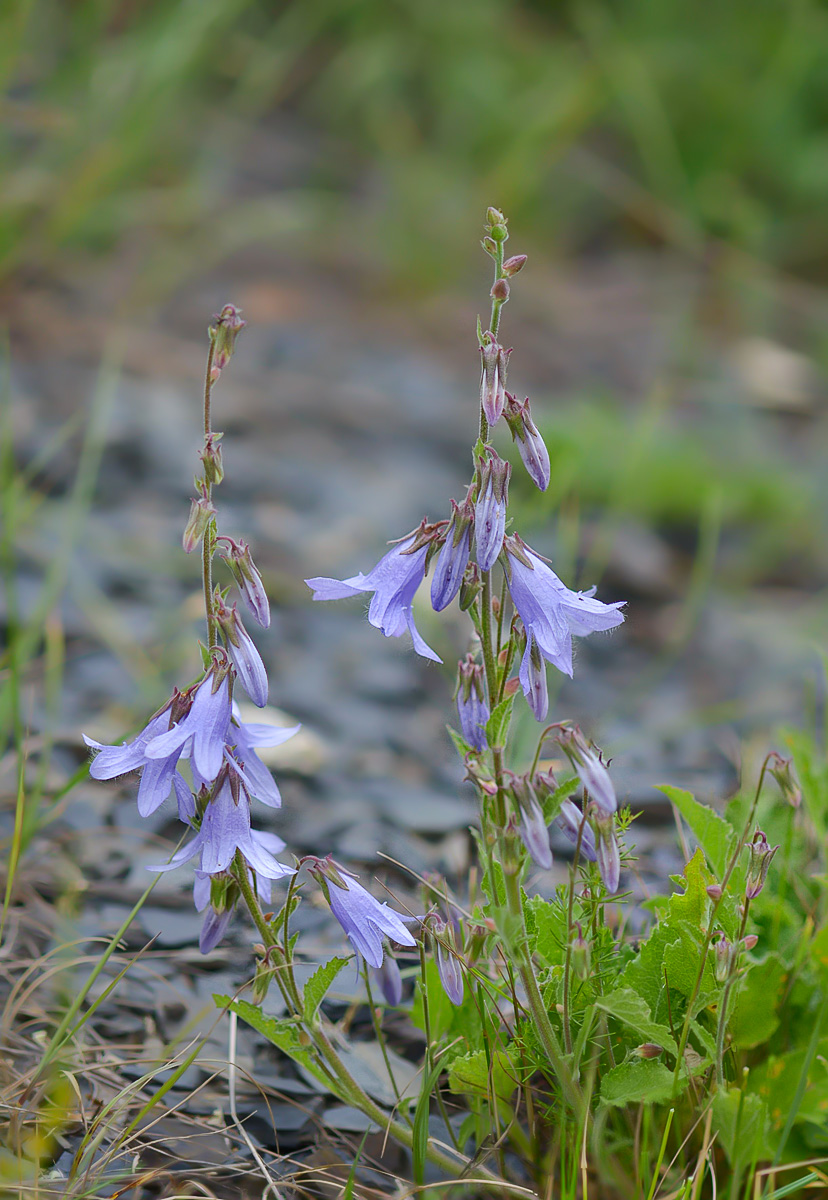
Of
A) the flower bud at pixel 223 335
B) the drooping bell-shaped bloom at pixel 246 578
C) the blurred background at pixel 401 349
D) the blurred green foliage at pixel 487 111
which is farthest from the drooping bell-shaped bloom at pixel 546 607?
the blurred green foliage at pixel 487 111

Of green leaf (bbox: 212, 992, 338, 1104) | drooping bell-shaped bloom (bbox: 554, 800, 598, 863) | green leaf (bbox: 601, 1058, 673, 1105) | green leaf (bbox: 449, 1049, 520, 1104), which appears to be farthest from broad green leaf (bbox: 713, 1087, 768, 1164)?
green leaf (bbox: 212, 992, 338, 1104)

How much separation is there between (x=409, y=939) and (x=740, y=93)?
7.92 meters

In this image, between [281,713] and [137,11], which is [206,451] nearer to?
[281,713]

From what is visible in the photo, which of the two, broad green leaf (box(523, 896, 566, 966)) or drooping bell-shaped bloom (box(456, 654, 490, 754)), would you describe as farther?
broad green leaf (box(523, 896, 566, 966))

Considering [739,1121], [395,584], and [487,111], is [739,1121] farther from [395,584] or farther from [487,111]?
[487,111]

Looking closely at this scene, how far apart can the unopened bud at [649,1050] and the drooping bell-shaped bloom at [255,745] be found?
57 cm

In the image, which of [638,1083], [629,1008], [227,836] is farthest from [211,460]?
[638,1083]

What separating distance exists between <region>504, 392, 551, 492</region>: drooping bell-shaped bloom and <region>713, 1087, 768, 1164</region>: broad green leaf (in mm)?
828

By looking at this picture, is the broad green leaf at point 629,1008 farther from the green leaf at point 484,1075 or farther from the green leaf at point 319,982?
the green leaf at point 319,982

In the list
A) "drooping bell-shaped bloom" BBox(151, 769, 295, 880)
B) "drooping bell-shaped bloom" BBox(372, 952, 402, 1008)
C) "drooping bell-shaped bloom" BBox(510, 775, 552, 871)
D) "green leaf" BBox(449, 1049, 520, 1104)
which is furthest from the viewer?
"drooping bell-shaped bloom" BBox(372, 952, 402, 1008)

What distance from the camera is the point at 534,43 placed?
8.53 meters

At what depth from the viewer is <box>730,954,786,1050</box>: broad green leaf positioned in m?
1.55

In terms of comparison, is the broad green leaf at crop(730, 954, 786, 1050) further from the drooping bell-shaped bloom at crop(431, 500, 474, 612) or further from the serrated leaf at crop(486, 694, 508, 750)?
the drooping bell-shaped bloom at crop(431, 500, 474, 612)

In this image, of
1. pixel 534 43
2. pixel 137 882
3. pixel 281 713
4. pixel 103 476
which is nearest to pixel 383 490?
pixel 103 476
